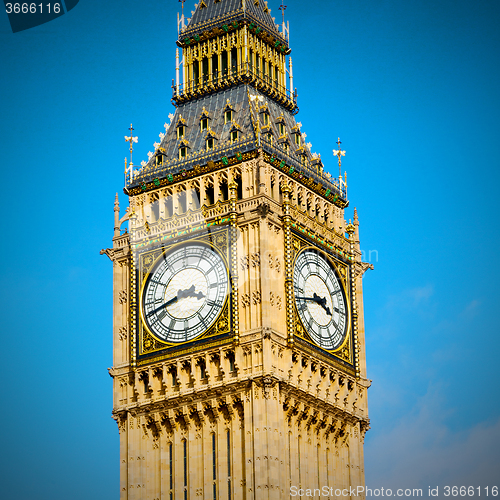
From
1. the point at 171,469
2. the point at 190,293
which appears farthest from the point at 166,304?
the point at 171,469

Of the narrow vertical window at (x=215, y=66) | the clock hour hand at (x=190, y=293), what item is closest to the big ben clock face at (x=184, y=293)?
the clock hour hand at (x=190, y=293)

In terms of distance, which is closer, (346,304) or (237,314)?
(237,314)

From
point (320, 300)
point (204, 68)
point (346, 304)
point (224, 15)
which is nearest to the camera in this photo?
point (320, 300)

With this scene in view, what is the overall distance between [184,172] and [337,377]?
10.3 metres

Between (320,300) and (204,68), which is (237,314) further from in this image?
(204,68)

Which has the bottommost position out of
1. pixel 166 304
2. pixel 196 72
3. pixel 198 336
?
pixel 198 336

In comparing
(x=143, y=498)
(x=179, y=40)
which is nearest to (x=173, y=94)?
(x=179, y=40)

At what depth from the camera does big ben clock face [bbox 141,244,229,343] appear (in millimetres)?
68125

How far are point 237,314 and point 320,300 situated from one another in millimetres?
4290

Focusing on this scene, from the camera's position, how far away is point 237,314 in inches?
2648

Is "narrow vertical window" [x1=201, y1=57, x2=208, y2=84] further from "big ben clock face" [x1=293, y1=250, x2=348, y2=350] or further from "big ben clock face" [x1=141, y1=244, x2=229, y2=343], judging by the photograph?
"big ben clock face" [x1=293, y1=250, x2=348, y2=350]

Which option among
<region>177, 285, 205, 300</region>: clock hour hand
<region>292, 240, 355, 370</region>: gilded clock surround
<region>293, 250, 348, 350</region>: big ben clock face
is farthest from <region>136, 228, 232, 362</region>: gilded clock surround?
<region>293, 250, 348, 350</region>: big ben clock face

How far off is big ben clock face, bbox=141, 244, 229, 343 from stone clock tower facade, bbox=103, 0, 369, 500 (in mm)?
55

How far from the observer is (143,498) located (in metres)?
67.5
